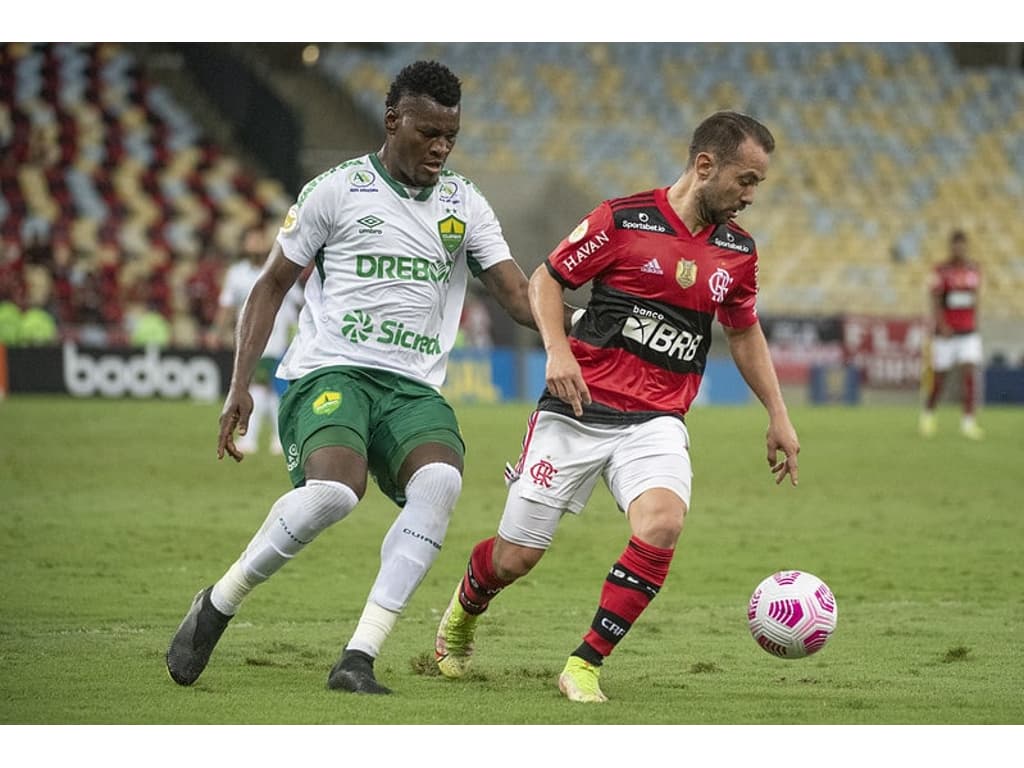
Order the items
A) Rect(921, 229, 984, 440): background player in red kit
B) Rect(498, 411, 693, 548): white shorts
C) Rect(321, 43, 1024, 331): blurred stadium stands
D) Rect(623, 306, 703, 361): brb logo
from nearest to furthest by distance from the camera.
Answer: Rect(498, 411, 693, 548): white shorts < Rect(623, 306, 703, 361): brb logo < Rect(921, 229, 984, 440): background player in red kit < Rect(321, 43, 1024, 331): blurred stadium stands

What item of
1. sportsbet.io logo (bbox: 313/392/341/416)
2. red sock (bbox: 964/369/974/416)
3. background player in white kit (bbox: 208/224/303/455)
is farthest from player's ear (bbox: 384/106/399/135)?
red sock (bbox: 964/369/974/416)

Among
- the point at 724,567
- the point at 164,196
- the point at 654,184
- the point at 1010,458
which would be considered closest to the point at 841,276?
the point at 654,184

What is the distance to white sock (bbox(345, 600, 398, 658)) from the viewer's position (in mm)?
5969

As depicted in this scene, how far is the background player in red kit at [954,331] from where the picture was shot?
21183 mm

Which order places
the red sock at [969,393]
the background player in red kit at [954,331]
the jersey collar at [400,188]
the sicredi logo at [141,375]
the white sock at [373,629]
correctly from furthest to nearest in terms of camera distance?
the sicredi logo at [141,375] < the background player in red kit at [954,331] < the red sock at [969,393] < the jersey collar at [400,188] < the white sock at [373,629]

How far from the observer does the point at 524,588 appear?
9.41 meters

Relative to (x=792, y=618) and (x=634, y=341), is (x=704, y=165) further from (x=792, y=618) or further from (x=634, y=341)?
(x=792, y=618)

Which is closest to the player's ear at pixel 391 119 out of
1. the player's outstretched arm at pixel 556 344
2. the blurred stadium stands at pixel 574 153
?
the player's outstretched arm at pixel 556 344

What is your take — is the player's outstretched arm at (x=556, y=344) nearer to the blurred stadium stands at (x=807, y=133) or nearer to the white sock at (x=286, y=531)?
the white sock at (x=286, y=531)

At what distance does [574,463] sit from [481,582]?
23.8 inches

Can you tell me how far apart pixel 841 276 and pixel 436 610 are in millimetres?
28079

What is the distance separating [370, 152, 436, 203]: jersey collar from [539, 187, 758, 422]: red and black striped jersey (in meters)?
0.56

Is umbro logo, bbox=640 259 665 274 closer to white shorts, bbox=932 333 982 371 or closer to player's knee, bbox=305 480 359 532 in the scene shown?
player's knee, bbox=305 480 359 532

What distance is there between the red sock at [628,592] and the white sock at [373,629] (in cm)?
69
